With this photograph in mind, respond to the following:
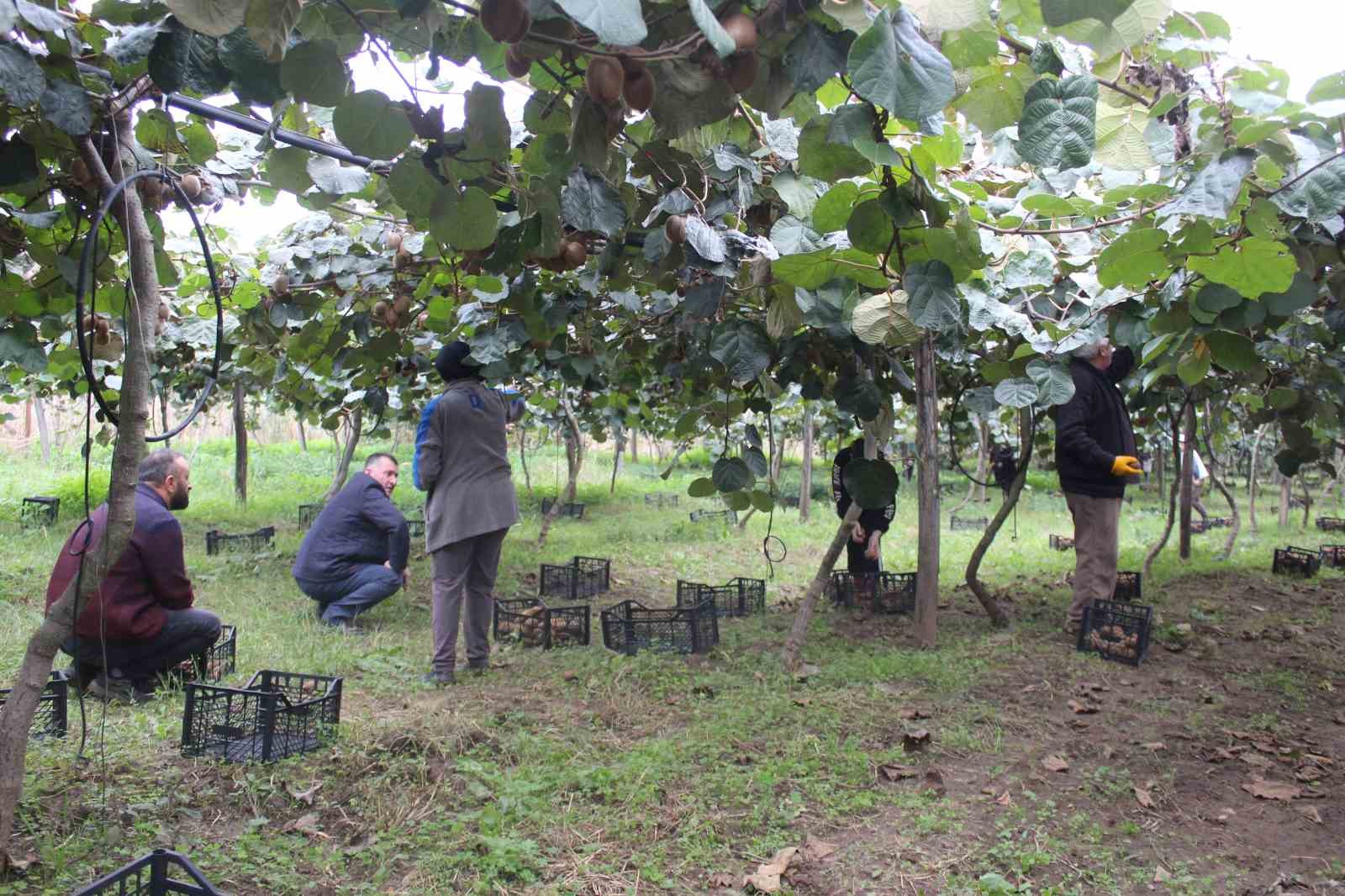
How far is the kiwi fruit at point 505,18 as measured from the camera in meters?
0.96

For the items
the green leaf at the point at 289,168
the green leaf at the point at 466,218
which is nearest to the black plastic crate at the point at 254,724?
the green leaf at the point at 289,168

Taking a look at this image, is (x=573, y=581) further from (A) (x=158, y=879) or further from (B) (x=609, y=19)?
(B) (x=609, y=19)

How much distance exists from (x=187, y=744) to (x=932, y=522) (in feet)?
10.6

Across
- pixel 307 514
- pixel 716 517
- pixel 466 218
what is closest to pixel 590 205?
pixel 466 218

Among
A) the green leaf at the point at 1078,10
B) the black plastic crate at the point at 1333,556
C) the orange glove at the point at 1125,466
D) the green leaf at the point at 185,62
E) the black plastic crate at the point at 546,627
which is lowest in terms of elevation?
the black plastic crate at the point at 546,627

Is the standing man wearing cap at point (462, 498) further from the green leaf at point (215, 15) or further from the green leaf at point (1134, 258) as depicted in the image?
the green leaf at point (215, 15)

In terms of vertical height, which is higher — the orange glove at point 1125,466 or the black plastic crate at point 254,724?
the orange glove at point 1125,466

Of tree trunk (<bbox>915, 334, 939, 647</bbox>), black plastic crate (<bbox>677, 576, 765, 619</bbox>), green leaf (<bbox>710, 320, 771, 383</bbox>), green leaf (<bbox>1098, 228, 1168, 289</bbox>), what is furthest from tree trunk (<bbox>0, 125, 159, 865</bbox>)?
black plastic crate (<bbox>677, 576, 765, 619</bbox>)

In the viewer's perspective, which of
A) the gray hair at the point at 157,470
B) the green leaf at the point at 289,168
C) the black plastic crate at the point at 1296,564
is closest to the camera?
the green leaf at the point at 289,168

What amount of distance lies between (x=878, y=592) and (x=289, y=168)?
4650 mm

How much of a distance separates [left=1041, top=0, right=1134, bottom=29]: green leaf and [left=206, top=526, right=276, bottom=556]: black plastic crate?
8370mm

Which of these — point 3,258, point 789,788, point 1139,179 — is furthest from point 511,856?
point 1139,179

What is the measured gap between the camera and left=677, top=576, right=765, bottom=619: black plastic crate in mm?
5668

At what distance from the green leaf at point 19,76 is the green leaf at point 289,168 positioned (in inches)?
15.6
